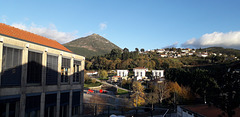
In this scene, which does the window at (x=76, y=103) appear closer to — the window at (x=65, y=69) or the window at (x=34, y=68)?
the window at (x=65, y=69)

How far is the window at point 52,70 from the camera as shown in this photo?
20.3 metres

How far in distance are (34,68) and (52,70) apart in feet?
9.34

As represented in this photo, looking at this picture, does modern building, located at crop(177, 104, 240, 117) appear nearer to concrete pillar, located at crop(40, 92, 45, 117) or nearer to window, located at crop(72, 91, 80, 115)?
window, located at crop(72, 91, 80, 115)

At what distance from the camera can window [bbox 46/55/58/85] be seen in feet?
66.6

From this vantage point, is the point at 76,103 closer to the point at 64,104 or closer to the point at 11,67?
the point at 64,104

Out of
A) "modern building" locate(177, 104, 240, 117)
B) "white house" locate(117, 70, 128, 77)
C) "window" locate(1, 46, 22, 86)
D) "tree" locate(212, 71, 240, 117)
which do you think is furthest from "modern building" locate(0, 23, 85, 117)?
"white house" locate(117, 70, 128, 77)

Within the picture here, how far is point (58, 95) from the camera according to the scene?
72.3 ft

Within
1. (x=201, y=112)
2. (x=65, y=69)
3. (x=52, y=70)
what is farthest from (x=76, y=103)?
(x=201, y=112)

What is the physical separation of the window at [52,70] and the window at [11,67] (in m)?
3.94

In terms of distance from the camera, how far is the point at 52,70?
21016 mm

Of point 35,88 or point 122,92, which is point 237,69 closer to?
point 35,88

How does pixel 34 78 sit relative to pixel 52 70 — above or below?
below

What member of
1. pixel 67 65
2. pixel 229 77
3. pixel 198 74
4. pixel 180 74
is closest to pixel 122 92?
pixel 180 74

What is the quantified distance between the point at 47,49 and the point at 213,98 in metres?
21.0
